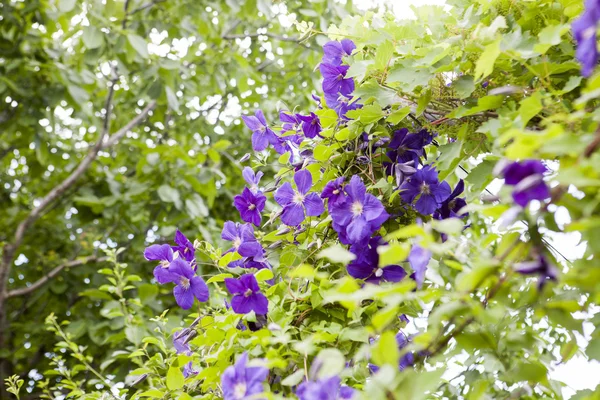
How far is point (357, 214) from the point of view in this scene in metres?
0.76

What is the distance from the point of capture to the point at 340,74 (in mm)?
870

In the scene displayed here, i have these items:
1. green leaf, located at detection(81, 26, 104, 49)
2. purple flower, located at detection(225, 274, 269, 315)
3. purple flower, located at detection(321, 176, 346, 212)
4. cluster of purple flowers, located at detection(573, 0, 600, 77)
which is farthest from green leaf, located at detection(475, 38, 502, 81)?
green leaf, located at detection(81, 26, 104, 49)

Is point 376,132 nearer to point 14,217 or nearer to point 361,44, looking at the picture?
point 361,44

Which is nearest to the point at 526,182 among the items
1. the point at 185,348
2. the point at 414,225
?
the point at 414,225

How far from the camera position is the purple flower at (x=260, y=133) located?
1016 millimetres

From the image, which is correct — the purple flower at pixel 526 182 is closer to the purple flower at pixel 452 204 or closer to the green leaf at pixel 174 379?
the purple flower at pixel 452 204

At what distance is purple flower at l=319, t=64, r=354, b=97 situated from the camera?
870 millimetres

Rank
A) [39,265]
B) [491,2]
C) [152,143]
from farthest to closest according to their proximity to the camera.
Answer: [152,143], [39,265], [491,2]

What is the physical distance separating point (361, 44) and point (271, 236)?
1.10 ft

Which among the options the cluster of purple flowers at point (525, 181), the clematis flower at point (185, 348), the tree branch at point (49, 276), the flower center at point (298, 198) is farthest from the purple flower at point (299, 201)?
the tree branch at point (49, 276)

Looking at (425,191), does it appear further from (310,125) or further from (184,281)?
(184,281)

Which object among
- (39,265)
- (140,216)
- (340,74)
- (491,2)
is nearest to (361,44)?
(340,74)

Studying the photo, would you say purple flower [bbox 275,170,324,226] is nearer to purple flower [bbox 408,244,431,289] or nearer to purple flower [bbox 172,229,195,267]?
purple flower [bbox 172,229,195,267]

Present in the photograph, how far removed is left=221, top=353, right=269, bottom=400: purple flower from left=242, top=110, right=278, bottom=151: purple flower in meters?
0.51
